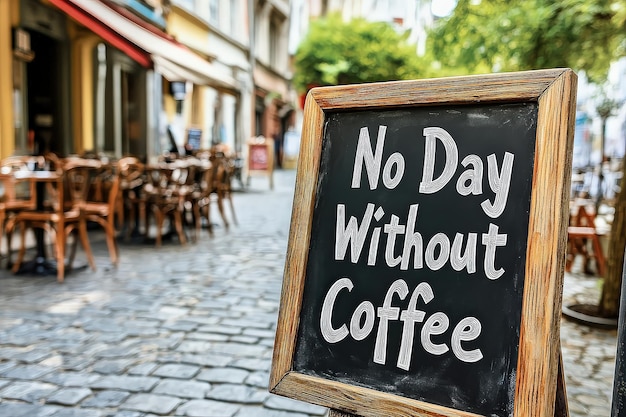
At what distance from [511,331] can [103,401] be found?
2.04 m

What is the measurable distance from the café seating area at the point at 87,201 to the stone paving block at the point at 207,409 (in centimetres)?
284

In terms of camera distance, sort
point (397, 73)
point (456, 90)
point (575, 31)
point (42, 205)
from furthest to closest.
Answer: point (397, 73)
point (42, 205)
point (575, 31)
point (456, 90)

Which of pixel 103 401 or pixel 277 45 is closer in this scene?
pixel 103 401

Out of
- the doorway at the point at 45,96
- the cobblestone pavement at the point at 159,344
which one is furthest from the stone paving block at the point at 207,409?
the doorway at the point at 45,96

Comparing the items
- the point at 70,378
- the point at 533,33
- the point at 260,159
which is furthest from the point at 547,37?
the point at 260,159

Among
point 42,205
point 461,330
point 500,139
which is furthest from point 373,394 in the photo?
point 42,205

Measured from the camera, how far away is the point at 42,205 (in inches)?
196

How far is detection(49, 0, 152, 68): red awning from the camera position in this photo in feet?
18.6

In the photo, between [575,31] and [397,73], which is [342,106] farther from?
[397,73]

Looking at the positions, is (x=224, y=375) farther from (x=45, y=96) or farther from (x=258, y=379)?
(x=45, y=96)

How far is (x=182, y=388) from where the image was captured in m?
2.62

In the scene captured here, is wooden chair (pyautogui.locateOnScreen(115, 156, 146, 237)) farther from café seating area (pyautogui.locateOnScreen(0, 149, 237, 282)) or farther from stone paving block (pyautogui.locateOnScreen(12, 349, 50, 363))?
stone paving block (pyautogui.locateOnScreen(12, 349, 50, 363))

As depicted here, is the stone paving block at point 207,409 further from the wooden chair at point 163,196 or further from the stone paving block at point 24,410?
the wooden chair at point 163,196

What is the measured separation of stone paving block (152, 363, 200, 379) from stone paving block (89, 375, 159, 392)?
0.07 m
